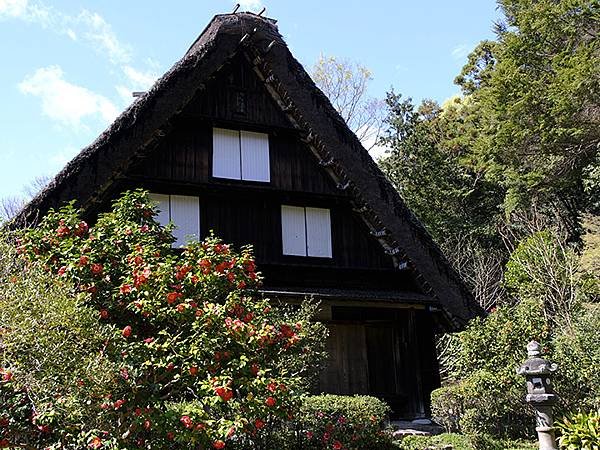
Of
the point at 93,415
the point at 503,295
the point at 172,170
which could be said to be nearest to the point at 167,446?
the point at 93,415

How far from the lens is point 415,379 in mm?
12164

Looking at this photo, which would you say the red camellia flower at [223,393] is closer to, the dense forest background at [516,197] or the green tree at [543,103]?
the dense forest background at [516,197]

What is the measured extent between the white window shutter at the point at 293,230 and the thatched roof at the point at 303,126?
113 centimetres

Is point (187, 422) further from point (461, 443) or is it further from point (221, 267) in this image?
point (461, 443)

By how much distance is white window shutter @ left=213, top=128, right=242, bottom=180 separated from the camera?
1181 cm

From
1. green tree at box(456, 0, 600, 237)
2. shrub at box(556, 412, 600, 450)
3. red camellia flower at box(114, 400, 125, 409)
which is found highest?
green tree at box(456, 0, 600, 237)

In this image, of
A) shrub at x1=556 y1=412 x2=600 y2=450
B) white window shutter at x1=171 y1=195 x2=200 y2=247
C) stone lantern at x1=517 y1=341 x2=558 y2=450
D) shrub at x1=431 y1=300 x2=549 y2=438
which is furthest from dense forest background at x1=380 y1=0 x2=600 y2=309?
white window shutter at x1=171 y1=195 x2=200 y2=247

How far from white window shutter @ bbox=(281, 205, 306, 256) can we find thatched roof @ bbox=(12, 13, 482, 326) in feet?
3.70

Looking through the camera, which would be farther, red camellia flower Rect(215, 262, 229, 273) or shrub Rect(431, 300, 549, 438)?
shrub Rect(431, 300, 549, 438)

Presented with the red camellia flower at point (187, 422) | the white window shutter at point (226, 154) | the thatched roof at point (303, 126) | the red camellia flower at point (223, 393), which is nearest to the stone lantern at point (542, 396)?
the thatched roof at point (303, 126)

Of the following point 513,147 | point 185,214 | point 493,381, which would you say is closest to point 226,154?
point 185,214

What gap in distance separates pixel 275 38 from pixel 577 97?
979 cm

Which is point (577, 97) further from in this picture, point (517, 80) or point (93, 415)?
point (93, 415)

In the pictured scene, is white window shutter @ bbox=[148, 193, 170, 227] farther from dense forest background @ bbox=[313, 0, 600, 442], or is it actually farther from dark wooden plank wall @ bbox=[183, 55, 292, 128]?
dense forest background @ bbox=[313, 0, 600, 442]
